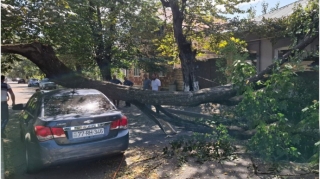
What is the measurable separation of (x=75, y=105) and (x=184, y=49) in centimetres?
734

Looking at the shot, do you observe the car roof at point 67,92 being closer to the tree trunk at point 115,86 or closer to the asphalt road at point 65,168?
the tree trunk at point 115,86

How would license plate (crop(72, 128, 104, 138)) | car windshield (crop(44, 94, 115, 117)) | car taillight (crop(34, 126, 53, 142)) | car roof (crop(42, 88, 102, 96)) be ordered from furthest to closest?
1. car roof (crop(42, 88, 102, 96))
2. car windshield (crop(44, 94, 115, 117))
3. license plate (crop(72, 128, 104, 138))
4. car taillight (crop(34, 126, 53, 142))

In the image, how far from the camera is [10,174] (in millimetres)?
4477

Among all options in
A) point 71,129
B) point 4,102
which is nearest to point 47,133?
point 71,129

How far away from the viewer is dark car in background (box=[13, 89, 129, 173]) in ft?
12.9

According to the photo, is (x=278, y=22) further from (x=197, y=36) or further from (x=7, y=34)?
(x=7, y=34)

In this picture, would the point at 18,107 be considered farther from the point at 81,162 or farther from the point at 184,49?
the point at 184,49

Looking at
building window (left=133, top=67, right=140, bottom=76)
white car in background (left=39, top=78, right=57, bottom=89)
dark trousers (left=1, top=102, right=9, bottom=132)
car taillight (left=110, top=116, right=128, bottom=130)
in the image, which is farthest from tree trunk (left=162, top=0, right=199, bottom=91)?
dark trousers (left=1, top=102, right=9, bottom=132)

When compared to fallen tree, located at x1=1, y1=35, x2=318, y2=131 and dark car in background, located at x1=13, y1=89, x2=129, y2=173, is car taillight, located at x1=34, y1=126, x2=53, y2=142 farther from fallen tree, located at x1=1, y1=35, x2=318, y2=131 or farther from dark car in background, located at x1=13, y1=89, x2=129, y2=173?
fallen tree, located at x1=1, y1=35, x2=318, y2=131

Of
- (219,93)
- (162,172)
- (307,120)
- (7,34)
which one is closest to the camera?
(307,120)

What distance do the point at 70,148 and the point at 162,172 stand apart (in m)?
1.56

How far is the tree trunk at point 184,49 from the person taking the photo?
34.6 ft

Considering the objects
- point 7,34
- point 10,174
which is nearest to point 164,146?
point 10,174

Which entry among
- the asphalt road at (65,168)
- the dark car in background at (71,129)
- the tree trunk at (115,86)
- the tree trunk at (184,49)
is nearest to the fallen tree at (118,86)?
the tree trunk at (115,86)
